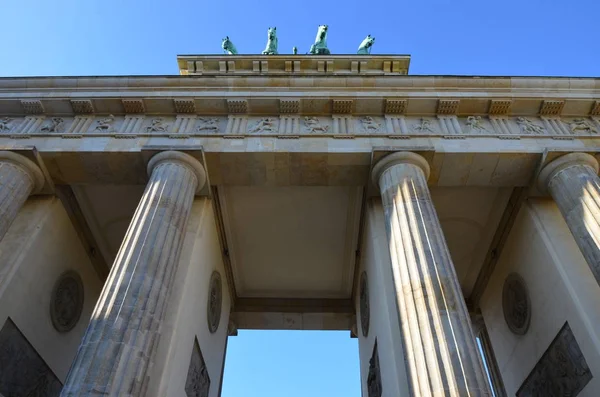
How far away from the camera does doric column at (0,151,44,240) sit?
995 cm

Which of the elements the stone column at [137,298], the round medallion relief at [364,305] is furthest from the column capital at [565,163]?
the stone column at [137,298]

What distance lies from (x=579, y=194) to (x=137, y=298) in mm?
9809

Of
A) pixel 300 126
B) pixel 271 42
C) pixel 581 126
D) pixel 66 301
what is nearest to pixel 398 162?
pixel 300 126

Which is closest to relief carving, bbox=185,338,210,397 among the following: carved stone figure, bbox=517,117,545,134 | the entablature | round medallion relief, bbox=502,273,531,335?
round medallion relief, bbox=502,273,531,335

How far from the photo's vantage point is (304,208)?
13.7m

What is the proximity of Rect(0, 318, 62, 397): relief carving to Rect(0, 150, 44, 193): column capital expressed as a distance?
140 inches

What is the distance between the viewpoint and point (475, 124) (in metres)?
12.2

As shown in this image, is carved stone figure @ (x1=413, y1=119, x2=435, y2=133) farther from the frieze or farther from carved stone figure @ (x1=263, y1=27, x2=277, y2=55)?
carved stone figure @ (x1=263, y1=27, x2=277, y2=55)

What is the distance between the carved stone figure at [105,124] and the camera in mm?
12039

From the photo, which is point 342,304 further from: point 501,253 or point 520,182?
point 520,182

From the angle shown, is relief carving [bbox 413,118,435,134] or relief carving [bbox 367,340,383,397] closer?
relief carving [bbox 367,340,383,397]

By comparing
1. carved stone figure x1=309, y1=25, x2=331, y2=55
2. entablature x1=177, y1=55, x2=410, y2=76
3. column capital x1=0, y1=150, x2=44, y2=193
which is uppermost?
carved stone figure x1=309, y1=25, x2=331, y2=55

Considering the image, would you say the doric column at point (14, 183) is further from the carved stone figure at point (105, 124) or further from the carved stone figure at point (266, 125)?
the carved stone figure at point (266, 125)

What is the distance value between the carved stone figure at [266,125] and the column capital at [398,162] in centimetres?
304
